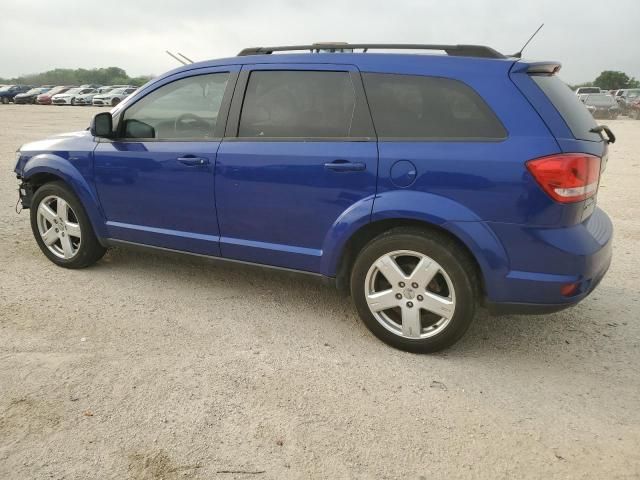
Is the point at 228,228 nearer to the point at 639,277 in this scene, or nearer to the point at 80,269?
the point at 80,269

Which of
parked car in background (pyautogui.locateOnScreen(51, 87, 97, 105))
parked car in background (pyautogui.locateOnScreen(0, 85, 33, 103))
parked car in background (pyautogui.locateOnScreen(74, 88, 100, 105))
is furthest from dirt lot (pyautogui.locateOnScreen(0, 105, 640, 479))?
parked car in background (pyautogui.locateOnScreen(0, 85, 33, 103))

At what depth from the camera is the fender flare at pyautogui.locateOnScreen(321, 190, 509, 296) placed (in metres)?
2.95

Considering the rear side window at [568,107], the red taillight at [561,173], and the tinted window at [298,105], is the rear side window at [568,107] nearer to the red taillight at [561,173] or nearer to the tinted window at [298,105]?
the red taillight at [561,173]

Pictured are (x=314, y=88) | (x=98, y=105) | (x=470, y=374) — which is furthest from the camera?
(x=98, y=105)

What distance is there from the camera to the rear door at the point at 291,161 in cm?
327

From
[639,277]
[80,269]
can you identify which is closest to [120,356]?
[80,269]

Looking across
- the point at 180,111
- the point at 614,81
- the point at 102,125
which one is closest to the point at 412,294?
the point at 180,111

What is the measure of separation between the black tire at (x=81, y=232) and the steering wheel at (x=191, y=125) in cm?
119

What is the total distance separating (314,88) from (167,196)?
1345mm

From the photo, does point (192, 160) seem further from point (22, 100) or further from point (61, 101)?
point (22, 100)

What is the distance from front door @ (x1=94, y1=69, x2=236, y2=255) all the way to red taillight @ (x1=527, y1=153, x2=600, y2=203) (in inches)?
82.0

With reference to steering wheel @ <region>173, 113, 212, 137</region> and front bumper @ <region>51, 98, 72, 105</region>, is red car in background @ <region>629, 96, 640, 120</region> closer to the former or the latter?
steering wheel @ <region>173, 113, 212, 137</region>

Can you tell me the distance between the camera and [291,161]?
3.40m

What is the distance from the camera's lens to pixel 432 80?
3145 millimetres
